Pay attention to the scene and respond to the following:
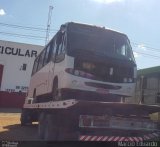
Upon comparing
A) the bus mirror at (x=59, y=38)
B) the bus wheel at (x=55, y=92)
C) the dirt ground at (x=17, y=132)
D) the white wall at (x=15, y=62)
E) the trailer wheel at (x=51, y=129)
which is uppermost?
the white wall at (x=15, y=62)

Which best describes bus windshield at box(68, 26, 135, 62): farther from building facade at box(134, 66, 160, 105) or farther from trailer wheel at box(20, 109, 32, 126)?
trailer wheel at box(20, 109, 32, 126)

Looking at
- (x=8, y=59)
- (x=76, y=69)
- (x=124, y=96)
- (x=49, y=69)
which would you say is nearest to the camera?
(x=76, y=69)

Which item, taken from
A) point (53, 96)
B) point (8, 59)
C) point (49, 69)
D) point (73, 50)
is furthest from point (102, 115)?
point (8, 59)

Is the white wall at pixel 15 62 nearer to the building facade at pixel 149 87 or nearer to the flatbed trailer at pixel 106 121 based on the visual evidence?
the building facade at pixel 149 87

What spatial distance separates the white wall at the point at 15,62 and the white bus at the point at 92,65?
1370 inches

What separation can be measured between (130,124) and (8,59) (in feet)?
124

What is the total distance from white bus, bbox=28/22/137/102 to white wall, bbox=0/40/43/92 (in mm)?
34804

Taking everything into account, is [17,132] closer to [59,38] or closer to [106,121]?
[59,38]

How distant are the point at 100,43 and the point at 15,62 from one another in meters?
36.3

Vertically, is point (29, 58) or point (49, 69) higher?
point (29, 58)

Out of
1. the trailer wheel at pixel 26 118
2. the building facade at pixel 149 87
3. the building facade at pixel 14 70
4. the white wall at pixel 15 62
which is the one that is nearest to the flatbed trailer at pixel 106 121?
the building facade at pixel 149 87

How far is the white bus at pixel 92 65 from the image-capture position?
11.0 metres

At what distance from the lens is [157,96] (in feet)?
41.2

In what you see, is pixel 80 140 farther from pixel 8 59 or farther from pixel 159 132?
pixel 8 59
